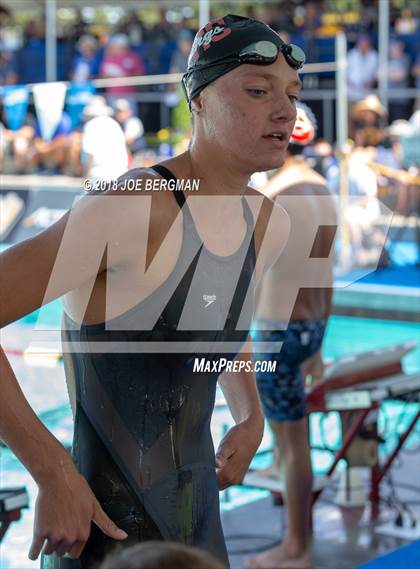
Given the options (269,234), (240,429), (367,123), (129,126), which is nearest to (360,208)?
(367,123)

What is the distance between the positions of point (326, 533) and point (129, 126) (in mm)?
10447

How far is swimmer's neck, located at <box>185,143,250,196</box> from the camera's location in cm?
218

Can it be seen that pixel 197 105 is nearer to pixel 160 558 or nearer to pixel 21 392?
pixel 21 392

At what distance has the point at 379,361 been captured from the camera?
17.6 feet

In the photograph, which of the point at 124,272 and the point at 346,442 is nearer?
the point at 124,272

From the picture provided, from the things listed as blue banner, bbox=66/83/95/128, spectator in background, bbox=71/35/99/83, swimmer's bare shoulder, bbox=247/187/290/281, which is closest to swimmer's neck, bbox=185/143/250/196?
swimmer's bare shoulder, bbox=247/187/290/281

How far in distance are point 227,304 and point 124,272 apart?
0.81ft

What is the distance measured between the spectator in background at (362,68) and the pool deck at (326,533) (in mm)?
10882

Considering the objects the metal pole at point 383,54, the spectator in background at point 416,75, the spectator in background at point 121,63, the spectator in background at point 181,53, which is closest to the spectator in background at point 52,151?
the spectator in background at point 121,63

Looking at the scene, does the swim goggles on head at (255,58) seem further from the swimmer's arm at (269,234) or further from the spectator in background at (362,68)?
the spectator in background at (362,68)

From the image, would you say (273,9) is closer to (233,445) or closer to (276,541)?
(276,541)

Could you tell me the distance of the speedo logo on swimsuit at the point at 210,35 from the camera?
2201 mm

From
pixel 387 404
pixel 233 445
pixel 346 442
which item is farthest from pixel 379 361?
pixel 233 445

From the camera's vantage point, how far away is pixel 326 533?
494 cm
